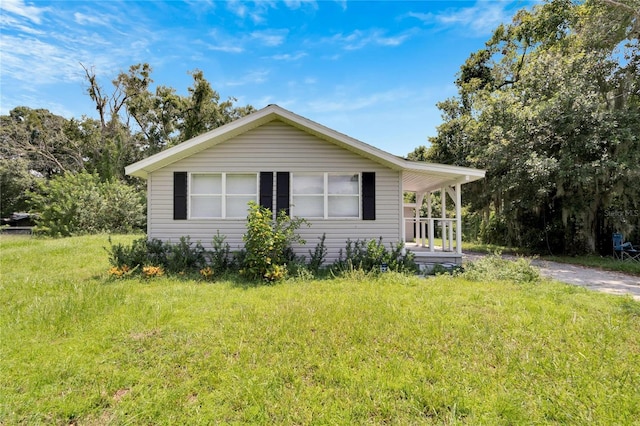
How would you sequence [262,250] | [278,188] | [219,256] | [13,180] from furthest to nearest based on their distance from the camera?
[13,180] → [278,188] → [219,256] → [262,250]

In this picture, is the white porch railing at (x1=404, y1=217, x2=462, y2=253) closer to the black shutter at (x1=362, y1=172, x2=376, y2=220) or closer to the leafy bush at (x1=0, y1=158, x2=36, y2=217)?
the black shutter at (x1=362, y1=172, x2=376, y2=220)

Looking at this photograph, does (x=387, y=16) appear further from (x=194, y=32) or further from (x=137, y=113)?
(x=137, y=113)

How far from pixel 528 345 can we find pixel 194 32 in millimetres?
10877

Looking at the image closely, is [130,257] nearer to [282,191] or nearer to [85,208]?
[282,191]

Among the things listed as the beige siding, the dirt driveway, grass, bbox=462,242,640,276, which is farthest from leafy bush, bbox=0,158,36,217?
grass, bbox=462,242,640,276

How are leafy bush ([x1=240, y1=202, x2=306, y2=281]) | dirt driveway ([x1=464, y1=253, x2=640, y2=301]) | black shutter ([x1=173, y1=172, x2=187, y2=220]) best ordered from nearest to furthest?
dirt driveway ([x1=464, y1=253, x2=640, y2=301]), leafy bush ([x1=240, y1=202, x2=306, y2=281]), black shutter ([x1=173, y1=172, x2=187, y2=220])

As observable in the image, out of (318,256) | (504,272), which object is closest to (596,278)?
(504,272)

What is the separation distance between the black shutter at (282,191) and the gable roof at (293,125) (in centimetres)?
135

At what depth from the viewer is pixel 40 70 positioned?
30.2ft

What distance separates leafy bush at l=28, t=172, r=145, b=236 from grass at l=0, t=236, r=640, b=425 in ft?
43.8

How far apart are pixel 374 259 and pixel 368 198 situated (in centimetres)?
165

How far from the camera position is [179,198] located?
8.04 meters

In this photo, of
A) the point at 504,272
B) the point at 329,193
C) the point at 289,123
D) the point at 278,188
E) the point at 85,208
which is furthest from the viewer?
the point at 85,208

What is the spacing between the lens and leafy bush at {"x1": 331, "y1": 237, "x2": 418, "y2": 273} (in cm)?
745
